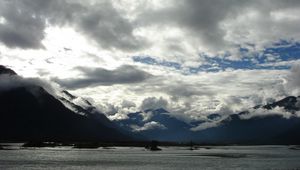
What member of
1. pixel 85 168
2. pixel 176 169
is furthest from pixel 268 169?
pixel 85 168

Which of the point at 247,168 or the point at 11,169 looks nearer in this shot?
the point at 11,169

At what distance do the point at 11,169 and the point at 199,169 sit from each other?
50.7 meters

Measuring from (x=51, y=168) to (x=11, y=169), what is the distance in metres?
13.1

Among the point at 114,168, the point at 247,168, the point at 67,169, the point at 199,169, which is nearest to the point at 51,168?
the point at 67,169

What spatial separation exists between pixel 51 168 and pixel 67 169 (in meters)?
5.70

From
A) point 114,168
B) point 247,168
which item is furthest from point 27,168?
point 247,168

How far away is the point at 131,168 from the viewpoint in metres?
136

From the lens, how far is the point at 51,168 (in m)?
131

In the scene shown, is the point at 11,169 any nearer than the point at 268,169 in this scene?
Yes

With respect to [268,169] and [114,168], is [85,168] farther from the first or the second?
[268,169]

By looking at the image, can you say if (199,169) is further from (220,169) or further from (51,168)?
(51,168)

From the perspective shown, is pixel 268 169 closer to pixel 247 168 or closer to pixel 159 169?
pixel 247 168

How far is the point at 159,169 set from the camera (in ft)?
436

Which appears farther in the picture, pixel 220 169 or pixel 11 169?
pixel 220 169
